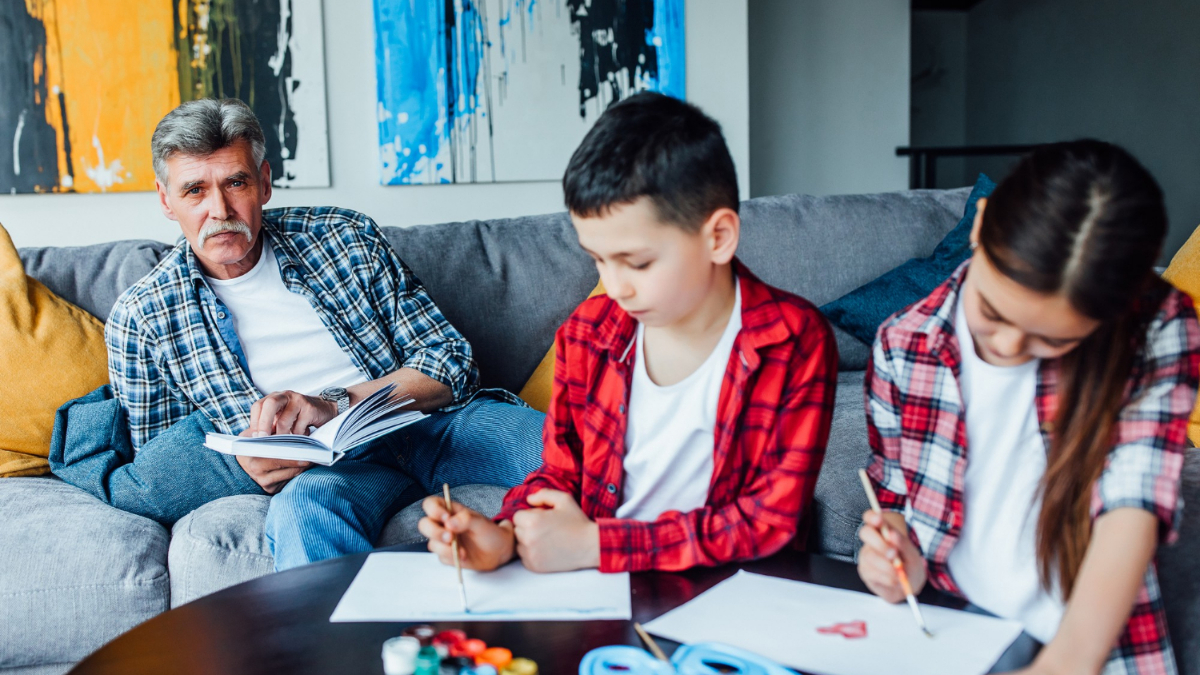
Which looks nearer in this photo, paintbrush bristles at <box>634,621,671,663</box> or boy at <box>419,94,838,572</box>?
paintbrush bristles at <box>634,621,671,663</box>

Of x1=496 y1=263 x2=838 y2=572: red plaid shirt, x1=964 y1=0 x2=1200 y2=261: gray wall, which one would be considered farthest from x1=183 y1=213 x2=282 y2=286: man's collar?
x1=964 y1=0 x2=1200 y2=261: gray wall

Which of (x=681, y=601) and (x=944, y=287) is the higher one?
(x=944, y=287)

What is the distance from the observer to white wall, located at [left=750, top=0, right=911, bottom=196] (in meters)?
4.78

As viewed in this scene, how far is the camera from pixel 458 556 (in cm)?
88

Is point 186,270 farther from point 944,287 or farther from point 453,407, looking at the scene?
point 944,287

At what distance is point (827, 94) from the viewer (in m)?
4.89

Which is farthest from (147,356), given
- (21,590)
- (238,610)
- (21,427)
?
(238,610)

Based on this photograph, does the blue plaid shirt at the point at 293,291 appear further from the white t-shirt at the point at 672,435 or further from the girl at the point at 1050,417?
the girl at the point at 1050,417

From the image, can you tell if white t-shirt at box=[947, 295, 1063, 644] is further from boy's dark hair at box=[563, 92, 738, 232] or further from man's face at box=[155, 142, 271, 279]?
man's face at box=[155, 142, 271, 279]

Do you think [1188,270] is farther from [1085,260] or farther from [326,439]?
[326,439]

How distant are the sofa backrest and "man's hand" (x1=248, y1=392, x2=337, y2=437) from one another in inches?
23.5

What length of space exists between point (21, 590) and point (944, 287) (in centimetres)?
147

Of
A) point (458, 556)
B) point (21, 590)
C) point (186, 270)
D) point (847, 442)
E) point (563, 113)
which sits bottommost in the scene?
point (21, 590)

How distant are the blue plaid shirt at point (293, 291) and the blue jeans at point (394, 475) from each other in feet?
0.36
